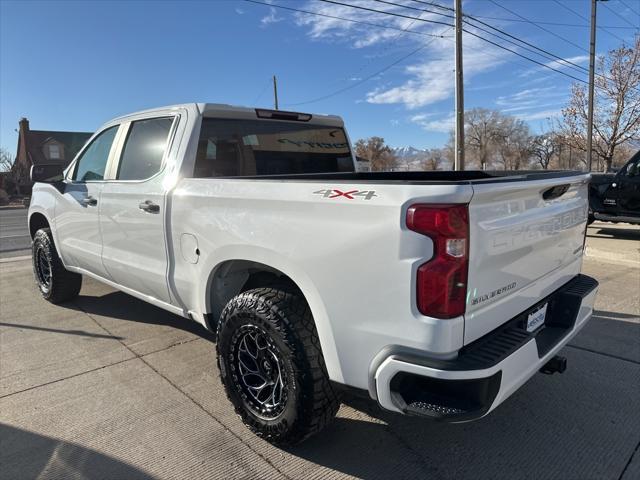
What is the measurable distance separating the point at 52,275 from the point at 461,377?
4724 mm

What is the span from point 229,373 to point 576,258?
2.37 metres

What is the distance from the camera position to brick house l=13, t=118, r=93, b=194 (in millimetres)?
41844

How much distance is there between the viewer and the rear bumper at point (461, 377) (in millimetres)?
1903

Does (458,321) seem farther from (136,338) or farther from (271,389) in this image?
(136,338)

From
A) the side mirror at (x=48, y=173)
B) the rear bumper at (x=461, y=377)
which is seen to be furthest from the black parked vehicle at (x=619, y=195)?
the side mirror at (x=48, y=173)

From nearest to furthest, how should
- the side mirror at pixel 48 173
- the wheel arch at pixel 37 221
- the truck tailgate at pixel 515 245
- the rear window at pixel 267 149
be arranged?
the truck tailgate at pixel 515 245, the rear window at pixel 267 149, the side mirror at pixel 48 173, the wheel arch at pixel 37 221

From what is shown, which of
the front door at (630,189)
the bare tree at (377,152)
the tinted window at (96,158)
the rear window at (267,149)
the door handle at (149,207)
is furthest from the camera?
the bare tree at (377,152)

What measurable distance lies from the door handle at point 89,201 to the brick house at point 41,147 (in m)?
43.0

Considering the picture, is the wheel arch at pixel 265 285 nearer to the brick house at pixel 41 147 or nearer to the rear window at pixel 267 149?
the rear window at pixel 267 149

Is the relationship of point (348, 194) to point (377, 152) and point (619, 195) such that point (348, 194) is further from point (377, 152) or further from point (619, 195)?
point (377, 152)

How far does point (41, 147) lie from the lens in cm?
4306

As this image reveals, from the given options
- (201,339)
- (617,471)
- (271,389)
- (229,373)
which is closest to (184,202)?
(229,373)

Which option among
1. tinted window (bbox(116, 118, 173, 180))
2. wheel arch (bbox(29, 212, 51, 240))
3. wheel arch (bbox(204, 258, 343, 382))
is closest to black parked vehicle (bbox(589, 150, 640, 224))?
wheel arch (bbox(204, 258, 343, 382))

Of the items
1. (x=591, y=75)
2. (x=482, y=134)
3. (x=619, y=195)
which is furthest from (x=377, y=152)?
(x=619, y=195)
